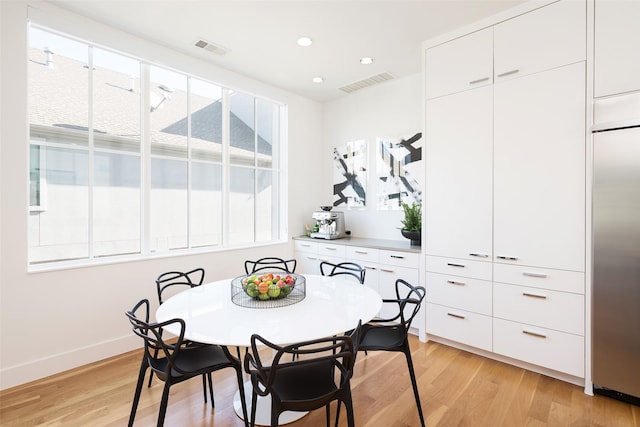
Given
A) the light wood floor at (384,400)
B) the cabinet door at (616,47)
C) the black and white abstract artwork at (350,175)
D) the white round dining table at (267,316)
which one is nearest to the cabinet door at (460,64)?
the cabinet door at (616,47)

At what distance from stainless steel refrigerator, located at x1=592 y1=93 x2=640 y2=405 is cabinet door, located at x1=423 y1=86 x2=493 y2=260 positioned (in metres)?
0.69

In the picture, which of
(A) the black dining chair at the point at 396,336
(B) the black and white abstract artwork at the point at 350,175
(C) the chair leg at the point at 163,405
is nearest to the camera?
(C) the chair leg at the point at 163,405

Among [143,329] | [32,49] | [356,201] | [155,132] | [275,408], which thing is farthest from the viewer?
[356,201]

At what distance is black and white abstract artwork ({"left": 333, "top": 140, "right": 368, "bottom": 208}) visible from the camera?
4.22 metres

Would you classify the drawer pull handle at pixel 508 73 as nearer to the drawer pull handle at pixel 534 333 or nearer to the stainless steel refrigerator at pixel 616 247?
the stainless steel refrigerator at pixel 616 247

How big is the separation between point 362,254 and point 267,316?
200cm

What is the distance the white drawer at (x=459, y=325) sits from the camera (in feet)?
8.54

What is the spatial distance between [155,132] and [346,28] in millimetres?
2099

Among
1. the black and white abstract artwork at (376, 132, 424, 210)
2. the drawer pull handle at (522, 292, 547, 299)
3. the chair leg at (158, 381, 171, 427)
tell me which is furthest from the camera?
the black and white abstract artwork at (376, 132, 424, 210)

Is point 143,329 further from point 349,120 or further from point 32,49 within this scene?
point 349,120

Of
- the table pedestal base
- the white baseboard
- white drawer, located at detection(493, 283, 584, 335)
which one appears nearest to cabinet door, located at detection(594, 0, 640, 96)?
white drawer, located at detection(493, 283, 584, 335)

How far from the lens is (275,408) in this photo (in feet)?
4.33

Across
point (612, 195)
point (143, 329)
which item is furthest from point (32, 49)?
point (612, 195)

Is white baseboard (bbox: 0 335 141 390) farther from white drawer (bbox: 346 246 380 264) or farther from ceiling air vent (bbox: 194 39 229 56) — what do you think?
ceiling air vent (bbox: 194 39 229 56)
